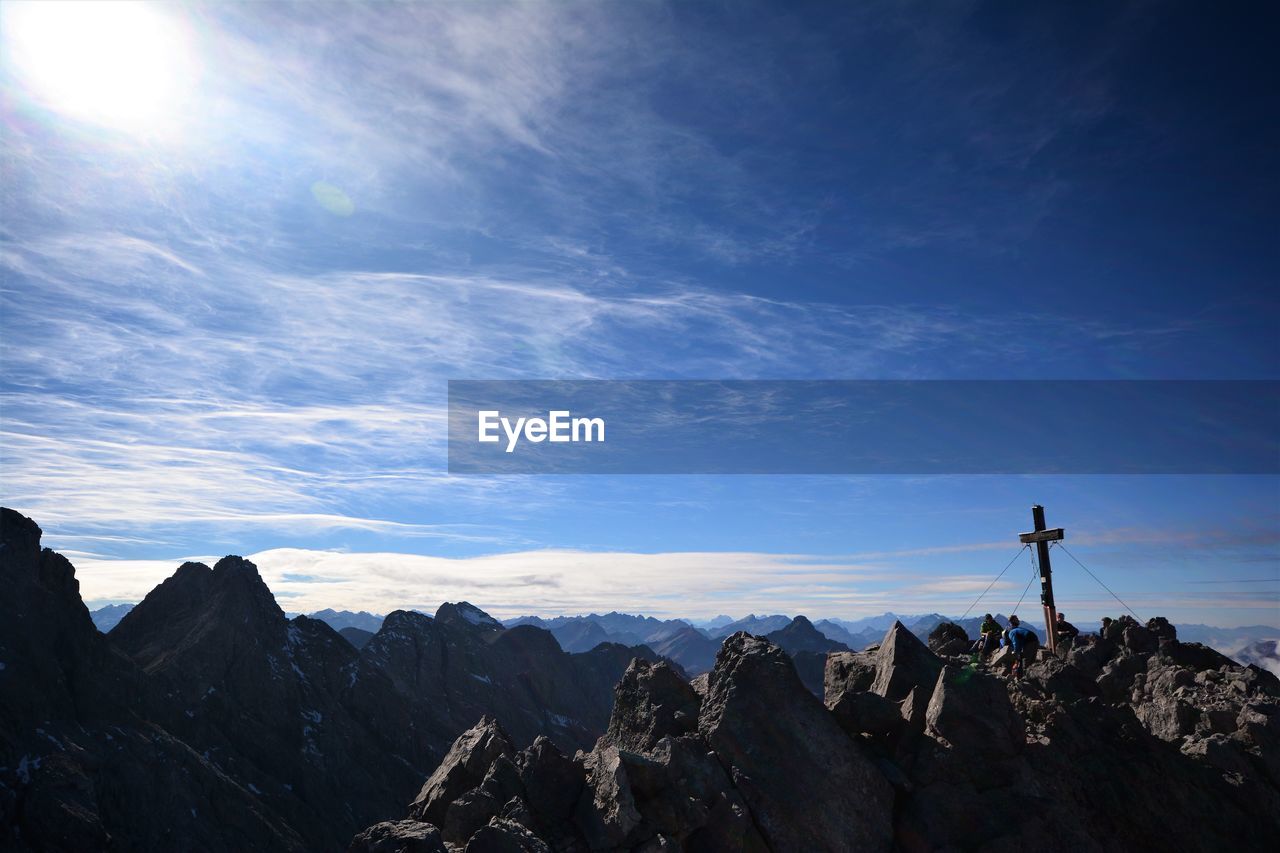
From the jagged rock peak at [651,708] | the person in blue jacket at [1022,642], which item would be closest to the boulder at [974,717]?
the jagged rock peak at [651,708]

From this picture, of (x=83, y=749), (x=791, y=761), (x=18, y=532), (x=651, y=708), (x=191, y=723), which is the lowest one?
(x=191, y=723)

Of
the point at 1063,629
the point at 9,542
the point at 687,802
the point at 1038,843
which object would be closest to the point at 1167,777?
the point at 1038,843

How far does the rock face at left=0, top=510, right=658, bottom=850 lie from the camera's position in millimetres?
101812

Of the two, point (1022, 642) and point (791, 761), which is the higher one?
point (1022, 642)

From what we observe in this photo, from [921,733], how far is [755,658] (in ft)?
15.6

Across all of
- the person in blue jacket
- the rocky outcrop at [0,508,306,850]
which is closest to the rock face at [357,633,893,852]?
the person in blue jacket

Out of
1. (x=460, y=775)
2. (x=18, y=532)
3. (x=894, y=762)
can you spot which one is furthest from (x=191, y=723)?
(x=894, y=762)

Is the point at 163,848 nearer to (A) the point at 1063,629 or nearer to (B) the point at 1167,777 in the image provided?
(A) the point at 1063,629

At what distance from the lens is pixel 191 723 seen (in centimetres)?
14275

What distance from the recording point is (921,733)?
20.0m

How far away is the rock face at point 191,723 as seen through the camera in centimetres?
10181

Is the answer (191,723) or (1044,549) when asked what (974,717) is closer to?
(1044,549)

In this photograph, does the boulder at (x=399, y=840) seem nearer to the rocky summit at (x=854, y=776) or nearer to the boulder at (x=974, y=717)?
the rocky summit at (x=854, y=776)

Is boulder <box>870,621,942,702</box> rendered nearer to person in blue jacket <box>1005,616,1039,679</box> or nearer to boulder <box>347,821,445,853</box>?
person in blue jacket <box>1005,616,1039,679</box>
